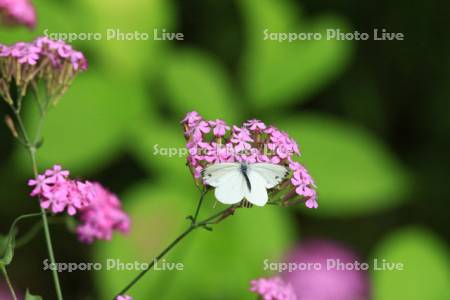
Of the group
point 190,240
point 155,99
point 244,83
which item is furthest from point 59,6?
point 190,240

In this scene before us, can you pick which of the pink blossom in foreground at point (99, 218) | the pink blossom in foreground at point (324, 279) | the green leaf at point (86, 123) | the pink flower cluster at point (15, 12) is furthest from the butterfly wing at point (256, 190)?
the pink blossom in foreground at point (324, 279)

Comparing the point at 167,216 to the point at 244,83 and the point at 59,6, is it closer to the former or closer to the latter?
the point at 244,83

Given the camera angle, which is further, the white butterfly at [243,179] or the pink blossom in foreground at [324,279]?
the pink blossom in foreground at [324,279]

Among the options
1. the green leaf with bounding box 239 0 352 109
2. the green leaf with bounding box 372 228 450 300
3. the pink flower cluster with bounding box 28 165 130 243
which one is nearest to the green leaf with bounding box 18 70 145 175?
the green leaf with bounding box 239 0 352 109

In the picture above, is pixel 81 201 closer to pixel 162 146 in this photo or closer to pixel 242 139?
pixel 242 139

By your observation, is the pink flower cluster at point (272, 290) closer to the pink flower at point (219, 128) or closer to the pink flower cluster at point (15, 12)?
the pink flower at point (219, 128)

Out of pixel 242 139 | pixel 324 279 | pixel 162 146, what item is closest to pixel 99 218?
pixel 242 139
